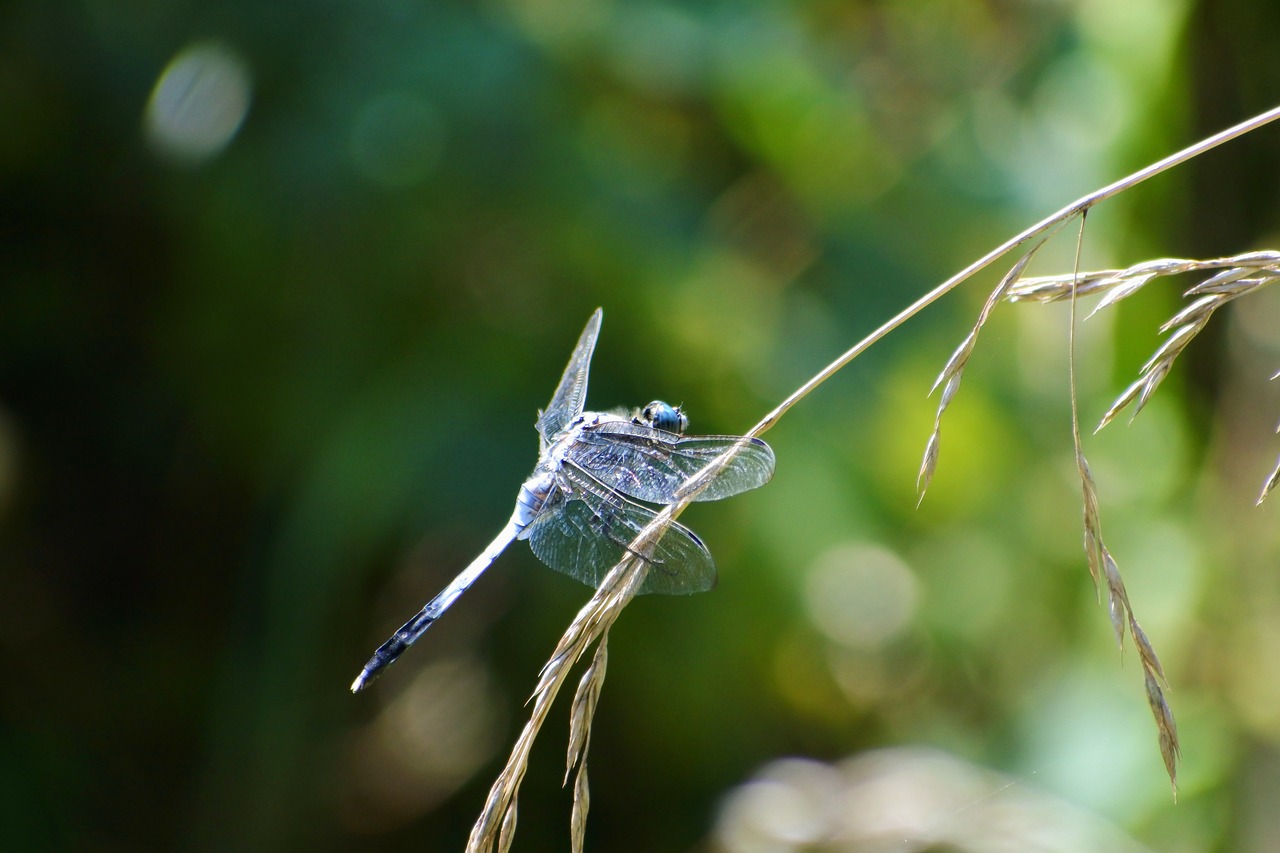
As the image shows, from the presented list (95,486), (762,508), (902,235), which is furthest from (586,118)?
(95,486)

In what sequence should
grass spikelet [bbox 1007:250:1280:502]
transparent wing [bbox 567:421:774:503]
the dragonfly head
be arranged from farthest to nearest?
the dragonfly head → transparent wing [bbox 567:421:774:503] → grass spikelet [bbox 1007:250:1280:502]

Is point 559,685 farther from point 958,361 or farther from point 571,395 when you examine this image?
point 571,395

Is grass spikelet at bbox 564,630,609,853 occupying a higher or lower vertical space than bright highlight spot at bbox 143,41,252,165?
lower

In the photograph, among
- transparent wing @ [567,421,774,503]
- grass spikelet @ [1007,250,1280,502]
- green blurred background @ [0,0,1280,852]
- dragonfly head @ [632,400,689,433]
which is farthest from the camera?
green blurred background @ [0,0,1280,852]

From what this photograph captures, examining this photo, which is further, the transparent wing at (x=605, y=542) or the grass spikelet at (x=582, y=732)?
the transparent wing at (x=605, y=542)

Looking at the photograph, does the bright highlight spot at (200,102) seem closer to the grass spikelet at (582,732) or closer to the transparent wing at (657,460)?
the transparent wing at (657,460)

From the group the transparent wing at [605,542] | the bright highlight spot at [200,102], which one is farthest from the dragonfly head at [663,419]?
the bright highlight spot at [200,102]

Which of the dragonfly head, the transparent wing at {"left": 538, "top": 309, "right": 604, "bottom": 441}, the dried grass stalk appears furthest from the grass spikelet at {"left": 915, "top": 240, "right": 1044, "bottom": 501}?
the transparent wing at {"left": 538, "top": 309, "right": 604, "bottom": 441}

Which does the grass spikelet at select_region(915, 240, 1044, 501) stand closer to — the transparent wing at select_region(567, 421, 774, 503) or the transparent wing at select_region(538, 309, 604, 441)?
the transparent wing at select_region(567, 421, 774, 503)

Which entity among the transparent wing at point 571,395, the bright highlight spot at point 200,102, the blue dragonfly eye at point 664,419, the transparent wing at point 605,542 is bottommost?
the transparent wing at point 605,542
